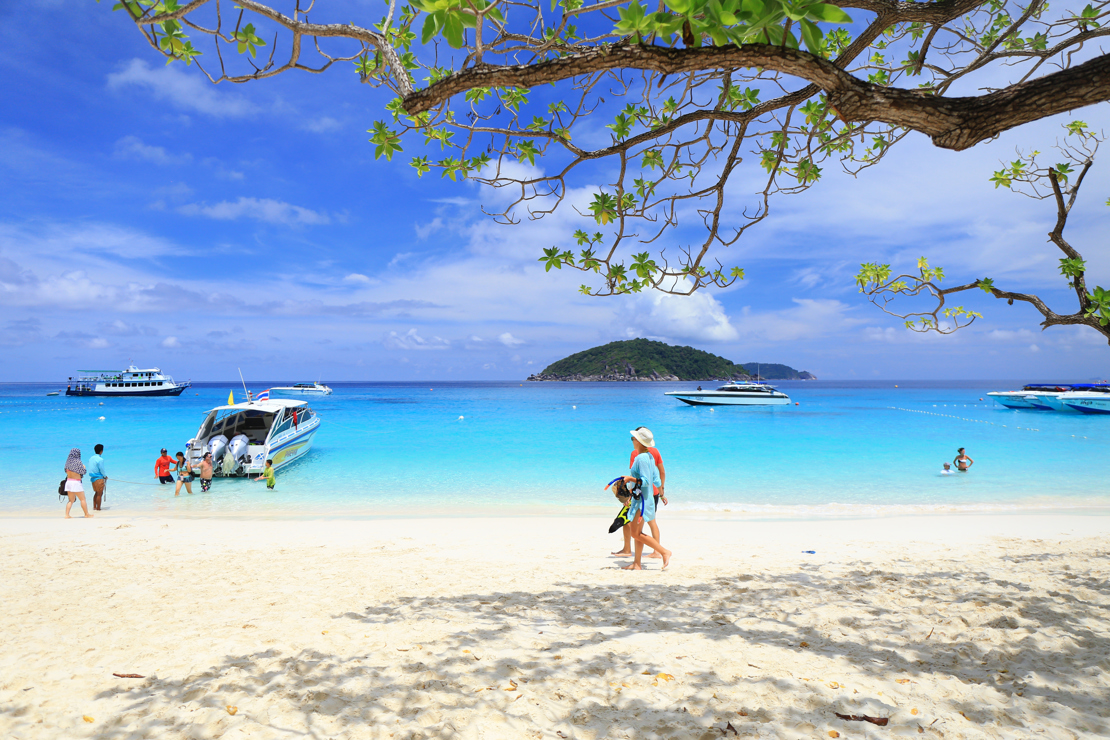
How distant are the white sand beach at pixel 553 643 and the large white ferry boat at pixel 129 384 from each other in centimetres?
7991

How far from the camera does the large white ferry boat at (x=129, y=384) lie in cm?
7144

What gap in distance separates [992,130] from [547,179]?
290cm

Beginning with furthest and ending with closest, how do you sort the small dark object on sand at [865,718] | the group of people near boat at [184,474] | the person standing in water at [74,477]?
the group of people near boat at [184,474]
the person standing in water at [74,477]
the small dark object on sand at [865,718]

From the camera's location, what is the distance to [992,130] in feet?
8.73

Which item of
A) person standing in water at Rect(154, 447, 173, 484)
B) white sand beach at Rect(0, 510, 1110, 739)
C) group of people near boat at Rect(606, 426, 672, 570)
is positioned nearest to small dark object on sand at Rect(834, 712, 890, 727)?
white sand beach at Rect(0, 510, 1110, 739)

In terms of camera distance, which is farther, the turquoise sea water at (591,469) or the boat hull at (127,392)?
the boat hull at (127,392)

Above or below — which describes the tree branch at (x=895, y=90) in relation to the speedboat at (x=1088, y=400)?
above

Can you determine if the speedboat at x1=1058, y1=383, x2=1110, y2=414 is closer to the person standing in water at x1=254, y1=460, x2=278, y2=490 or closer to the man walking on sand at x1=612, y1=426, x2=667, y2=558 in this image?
the man walking on sand at x1=612, y1=426, x2=667, y2=558

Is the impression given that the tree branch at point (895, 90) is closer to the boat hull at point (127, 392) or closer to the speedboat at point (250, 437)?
the speedboat at point (250, 437)

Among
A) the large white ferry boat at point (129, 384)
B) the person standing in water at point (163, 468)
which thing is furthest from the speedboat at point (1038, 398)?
the large white ferry boat at point (129, 384)

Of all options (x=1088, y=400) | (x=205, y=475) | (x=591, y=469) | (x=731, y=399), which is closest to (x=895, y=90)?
(x=205, y=475)

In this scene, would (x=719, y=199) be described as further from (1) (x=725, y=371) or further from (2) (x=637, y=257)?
(1) (x=725, y=371)

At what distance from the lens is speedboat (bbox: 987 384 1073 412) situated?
4309cm

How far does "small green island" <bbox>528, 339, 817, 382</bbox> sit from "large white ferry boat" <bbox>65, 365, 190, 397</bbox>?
347ft
